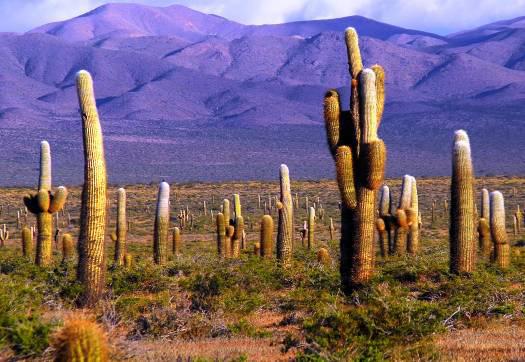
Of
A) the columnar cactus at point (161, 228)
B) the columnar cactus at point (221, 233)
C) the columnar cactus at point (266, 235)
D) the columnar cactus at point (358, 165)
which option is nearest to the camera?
the columnar cactus at point (358, 165)

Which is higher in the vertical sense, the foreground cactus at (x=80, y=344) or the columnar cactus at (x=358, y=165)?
the columnar cactus at (x=358, y=165)

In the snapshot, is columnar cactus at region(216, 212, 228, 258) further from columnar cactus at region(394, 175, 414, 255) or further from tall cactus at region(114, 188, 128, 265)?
columnar cactus at region(394, 175, 414, 255)

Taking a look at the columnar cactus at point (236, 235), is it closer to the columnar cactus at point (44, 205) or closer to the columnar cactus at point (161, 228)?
the columnar cactus at point (161, 228)

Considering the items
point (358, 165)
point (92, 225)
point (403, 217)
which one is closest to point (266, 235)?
point (403, 217)


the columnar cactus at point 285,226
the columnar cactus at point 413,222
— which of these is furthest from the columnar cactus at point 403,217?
the columnar cactus at point 285,226

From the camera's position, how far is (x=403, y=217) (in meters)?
18.7

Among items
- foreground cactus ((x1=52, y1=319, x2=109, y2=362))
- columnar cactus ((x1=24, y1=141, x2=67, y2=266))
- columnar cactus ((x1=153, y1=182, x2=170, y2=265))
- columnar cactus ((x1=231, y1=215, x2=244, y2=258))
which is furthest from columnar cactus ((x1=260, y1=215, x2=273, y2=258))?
foreground cactus ((x1=52, y1=319, x2=109, y2=362))

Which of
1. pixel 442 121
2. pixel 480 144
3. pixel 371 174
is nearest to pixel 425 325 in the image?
pixel 371 174

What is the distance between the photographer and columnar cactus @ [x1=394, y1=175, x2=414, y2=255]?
738 inches

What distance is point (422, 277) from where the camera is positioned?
48.8 ft

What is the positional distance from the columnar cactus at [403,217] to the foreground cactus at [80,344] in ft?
43.1

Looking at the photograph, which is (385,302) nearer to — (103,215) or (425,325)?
(425,325)

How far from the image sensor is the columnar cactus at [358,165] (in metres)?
12.5

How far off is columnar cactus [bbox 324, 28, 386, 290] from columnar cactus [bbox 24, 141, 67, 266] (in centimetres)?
622
